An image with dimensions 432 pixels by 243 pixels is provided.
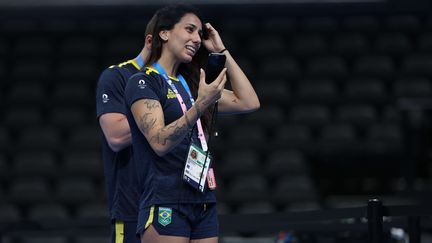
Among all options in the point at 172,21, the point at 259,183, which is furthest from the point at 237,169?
the point at 172,21

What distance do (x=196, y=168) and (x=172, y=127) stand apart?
224mm

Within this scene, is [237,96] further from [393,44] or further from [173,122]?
[393,44]

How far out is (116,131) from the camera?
4.50 meters

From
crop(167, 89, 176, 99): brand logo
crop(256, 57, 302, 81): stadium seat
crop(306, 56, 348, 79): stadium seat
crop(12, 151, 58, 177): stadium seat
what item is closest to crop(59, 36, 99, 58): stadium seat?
crop(12, 151, 58, 177): stadium seat

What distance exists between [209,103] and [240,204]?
746 cm

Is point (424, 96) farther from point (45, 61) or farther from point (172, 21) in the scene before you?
point (172, 21)

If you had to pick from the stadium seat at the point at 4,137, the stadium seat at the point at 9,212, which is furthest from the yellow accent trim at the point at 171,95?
the stadium seat at the point at 4,137

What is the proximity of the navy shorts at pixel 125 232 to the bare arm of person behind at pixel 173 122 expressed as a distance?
29.7 inches

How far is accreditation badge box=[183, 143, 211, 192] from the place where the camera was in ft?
12.6

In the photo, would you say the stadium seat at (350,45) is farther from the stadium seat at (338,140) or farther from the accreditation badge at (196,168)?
the accreditation badge at (196,168)

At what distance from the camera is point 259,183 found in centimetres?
1112

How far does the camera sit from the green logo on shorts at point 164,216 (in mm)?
3809

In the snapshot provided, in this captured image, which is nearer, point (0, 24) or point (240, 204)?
point (240, 204)

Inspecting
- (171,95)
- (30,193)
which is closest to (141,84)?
(171,95)
